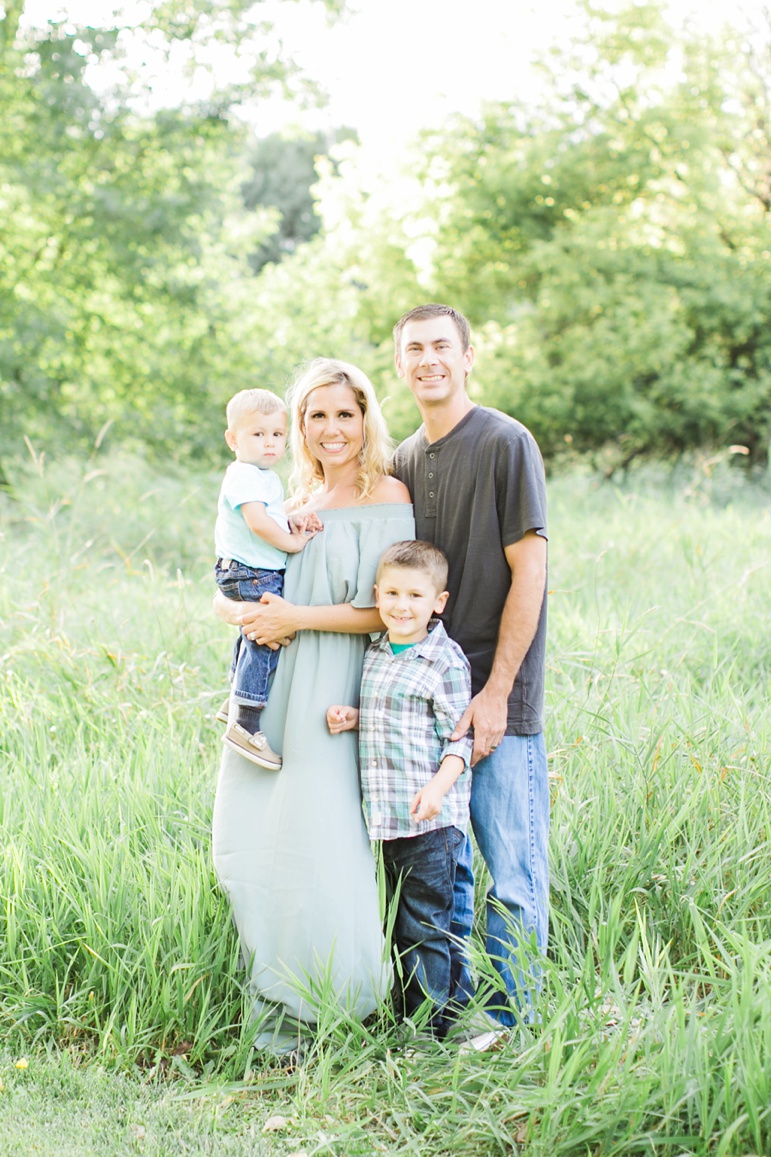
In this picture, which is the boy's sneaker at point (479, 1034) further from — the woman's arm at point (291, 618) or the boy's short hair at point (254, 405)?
the boy's short hair at point (254, 405)

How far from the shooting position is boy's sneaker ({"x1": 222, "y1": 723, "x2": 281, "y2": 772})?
10.0 feet

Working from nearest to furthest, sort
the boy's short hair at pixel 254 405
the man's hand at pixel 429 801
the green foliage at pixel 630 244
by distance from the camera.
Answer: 1. the man's hand at pixel 429 801
2. the boy's short hair at pixel 254 405
3. the green foliage at pixel 630 244

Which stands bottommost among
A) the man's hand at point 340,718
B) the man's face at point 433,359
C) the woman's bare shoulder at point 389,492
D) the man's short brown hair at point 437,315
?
the man's hand at point 340,718

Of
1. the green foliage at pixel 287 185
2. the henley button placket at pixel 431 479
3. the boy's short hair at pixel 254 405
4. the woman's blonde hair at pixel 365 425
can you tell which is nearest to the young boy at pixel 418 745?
the henley button placket at pixel 431 479

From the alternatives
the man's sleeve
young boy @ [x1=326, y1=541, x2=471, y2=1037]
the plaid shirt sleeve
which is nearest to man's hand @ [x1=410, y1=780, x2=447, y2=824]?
young boy @ [x1=326, y1=541, x2=471, y2=1037]

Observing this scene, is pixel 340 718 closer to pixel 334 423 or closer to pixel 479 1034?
pixel 334 423

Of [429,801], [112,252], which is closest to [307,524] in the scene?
[429,801]

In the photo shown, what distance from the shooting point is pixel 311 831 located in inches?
119

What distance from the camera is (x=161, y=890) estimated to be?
10.9 ft

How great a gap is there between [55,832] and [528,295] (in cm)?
1228

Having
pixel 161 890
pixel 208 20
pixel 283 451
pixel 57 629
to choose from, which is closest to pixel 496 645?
pixel 283 451

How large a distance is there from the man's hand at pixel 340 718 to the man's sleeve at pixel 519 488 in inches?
27.3

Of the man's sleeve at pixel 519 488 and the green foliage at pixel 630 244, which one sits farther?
the green foliage at pixel 630 244

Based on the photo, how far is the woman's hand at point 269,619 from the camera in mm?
2998
